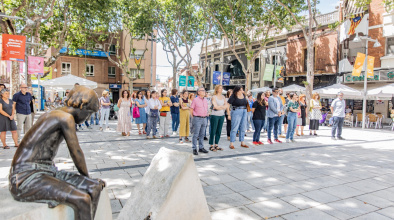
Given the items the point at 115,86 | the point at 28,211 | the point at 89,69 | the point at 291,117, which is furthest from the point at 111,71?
the point at 28,211

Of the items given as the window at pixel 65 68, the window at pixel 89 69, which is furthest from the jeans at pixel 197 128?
the window at pixel 65 68

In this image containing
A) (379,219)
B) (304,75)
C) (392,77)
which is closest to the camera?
(379,219)

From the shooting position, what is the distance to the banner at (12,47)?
10.6 meters

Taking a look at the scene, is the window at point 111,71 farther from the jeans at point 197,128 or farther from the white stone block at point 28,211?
the white stone block at point 28,211

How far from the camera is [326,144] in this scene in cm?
843

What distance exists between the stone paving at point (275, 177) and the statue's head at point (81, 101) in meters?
1.19

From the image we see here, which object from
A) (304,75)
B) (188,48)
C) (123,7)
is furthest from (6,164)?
(304,75)

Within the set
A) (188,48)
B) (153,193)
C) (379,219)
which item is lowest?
(379,219)

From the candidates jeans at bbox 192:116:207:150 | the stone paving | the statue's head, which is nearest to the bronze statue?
the statue's head

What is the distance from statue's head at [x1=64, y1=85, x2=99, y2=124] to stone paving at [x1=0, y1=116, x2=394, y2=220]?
1188 mm

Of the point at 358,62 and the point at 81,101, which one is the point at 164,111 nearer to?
the point at 81,101

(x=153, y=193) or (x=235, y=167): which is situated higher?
(x=153, y=193)

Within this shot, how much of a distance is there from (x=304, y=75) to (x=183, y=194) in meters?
22.8

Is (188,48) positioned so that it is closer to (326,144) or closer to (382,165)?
(326,144)
